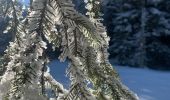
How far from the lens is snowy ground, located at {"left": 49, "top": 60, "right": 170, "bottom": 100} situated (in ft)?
48.8

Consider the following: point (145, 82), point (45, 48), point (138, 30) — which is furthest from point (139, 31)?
point (45, 48)

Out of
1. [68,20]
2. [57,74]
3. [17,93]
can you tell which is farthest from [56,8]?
[57,74]

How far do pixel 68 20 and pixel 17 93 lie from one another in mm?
256

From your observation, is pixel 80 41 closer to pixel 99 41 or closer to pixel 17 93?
pixel 99 41

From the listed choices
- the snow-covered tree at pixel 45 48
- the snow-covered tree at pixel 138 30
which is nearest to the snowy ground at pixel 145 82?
the snow-covered tree at pixel 138 30

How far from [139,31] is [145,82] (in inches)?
301

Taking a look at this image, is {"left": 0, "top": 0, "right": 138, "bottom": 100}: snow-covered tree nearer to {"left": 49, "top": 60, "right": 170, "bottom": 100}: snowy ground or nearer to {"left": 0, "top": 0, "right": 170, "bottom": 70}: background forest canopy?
{"left": 49, "top": 60, "right": 170, "bottom": 100}: snowy ground

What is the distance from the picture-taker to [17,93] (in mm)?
1120

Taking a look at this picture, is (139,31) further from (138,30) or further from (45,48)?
(45,48)

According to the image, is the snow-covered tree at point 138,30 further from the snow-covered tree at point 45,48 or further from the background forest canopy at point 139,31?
the snow-covered tree at point 45,48

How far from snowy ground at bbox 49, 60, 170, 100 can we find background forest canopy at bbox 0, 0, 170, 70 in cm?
237

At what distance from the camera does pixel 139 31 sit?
81.9ft

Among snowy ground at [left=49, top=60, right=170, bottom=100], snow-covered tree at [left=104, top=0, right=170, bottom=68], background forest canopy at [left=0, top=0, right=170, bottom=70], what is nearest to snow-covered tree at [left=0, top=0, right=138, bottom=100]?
snowy ground at [left=49, top=60, right=170, bottom=100]

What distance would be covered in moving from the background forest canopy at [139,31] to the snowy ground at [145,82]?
237cm
